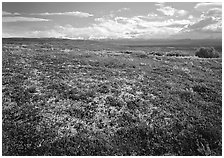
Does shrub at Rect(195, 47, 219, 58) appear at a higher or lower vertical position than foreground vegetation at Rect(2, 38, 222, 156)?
higher

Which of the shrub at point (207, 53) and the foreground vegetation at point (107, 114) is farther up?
the shrub at point (207, 53)

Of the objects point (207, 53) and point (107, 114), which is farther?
point (207, 53)

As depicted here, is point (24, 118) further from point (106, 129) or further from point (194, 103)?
point (194, 103)

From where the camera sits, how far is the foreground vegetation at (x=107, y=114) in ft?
46.9

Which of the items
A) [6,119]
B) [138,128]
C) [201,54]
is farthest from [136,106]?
[201,54]

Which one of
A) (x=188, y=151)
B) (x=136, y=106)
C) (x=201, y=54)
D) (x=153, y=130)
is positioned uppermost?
(x=201, y=54)

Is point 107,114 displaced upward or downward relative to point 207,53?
downward

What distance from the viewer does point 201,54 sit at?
65000 mm

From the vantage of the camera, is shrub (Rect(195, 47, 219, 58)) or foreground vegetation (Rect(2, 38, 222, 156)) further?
shrub (Rect(195, 47, 219, 58))

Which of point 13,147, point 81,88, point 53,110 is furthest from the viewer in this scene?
point 81,88

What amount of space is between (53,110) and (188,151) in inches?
382

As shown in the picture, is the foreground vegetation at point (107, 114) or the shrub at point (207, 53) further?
the shrub at point (207, 53)

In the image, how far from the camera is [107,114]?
56.3ft

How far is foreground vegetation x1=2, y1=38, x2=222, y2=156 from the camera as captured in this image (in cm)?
1430
